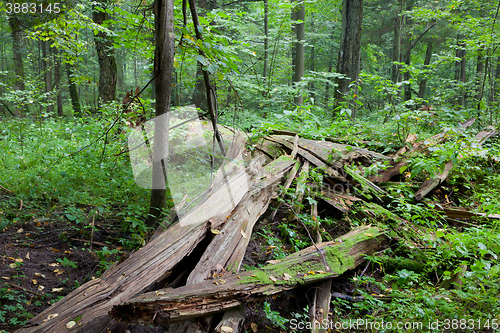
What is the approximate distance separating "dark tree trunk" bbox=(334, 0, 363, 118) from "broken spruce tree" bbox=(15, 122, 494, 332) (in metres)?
4.08

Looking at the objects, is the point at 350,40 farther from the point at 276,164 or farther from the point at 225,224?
the point at 225,224

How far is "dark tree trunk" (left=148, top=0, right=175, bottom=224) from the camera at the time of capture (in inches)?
113

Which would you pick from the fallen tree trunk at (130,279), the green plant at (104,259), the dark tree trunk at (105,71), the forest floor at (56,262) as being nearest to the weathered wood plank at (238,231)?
the fallen tree trunk at (130,279)

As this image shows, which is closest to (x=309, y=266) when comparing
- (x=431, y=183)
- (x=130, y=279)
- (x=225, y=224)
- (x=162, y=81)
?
(x=225, y=224)

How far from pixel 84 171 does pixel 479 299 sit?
540cm

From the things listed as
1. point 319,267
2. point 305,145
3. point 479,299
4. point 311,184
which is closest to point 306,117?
point 305,145

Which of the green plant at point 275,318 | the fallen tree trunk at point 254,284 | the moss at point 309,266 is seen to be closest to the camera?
the fallen tree trunk at point 254,284

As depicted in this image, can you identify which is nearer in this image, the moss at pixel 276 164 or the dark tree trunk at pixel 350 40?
the moss at pixel 276 164

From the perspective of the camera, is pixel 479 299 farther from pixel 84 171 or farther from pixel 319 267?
pixel 84 171

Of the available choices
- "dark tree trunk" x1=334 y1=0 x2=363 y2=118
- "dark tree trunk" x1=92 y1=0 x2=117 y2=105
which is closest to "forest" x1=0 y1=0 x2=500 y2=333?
"dark tree trunk" x1=92 y1=0 x2=117 y2=105

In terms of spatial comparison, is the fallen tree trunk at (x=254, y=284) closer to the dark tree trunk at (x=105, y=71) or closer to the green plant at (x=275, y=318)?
the green plant at (x=275, y=318)

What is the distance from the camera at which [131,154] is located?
586 cm

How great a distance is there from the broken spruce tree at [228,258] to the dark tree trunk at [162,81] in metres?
0.50

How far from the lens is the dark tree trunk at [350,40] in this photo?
8042 mm
